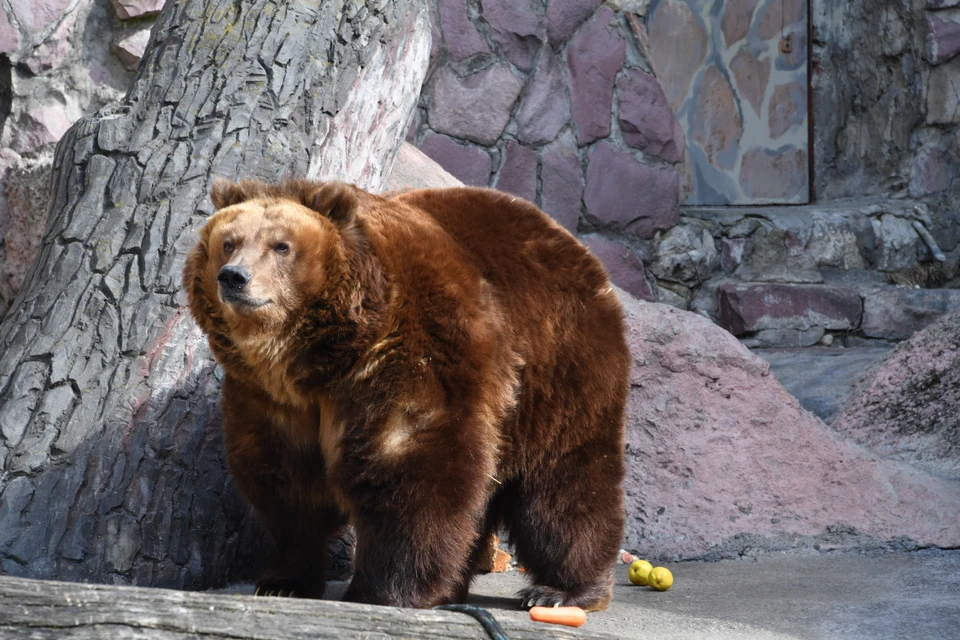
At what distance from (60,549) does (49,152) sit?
236cm

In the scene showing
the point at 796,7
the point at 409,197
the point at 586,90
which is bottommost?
the point at 409,197

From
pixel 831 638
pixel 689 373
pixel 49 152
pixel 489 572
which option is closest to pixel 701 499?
pixel 689 373

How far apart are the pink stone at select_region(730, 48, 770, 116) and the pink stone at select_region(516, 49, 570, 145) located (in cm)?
161

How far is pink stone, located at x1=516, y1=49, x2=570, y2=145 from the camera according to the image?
701 centimetres

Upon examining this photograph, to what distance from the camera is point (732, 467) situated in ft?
13.5

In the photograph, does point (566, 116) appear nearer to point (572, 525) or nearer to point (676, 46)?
point (676, 46)

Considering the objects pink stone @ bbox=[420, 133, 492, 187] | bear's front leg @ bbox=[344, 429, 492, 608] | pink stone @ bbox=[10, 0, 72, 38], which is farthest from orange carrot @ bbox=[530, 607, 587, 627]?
pink stone @ bbox=[420, 133, 492, 187]

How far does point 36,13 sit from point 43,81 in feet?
0.94

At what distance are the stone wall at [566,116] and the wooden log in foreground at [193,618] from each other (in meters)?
4.96

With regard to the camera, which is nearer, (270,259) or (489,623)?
(489,623)

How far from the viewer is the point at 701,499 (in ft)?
13.2

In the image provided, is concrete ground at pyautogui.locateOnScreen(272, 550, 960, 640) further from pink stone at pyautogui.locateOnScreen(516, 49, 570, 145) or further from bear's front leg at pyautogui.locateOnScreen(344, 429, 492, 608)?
pink stone at pyautogui.locateOnScreen(516, 49, 570, 145)

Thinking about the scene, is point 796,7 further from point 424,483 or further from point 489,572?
point 424,483

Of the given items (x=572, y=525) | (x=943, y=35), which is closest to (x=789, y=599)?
(x=572, y=525)
